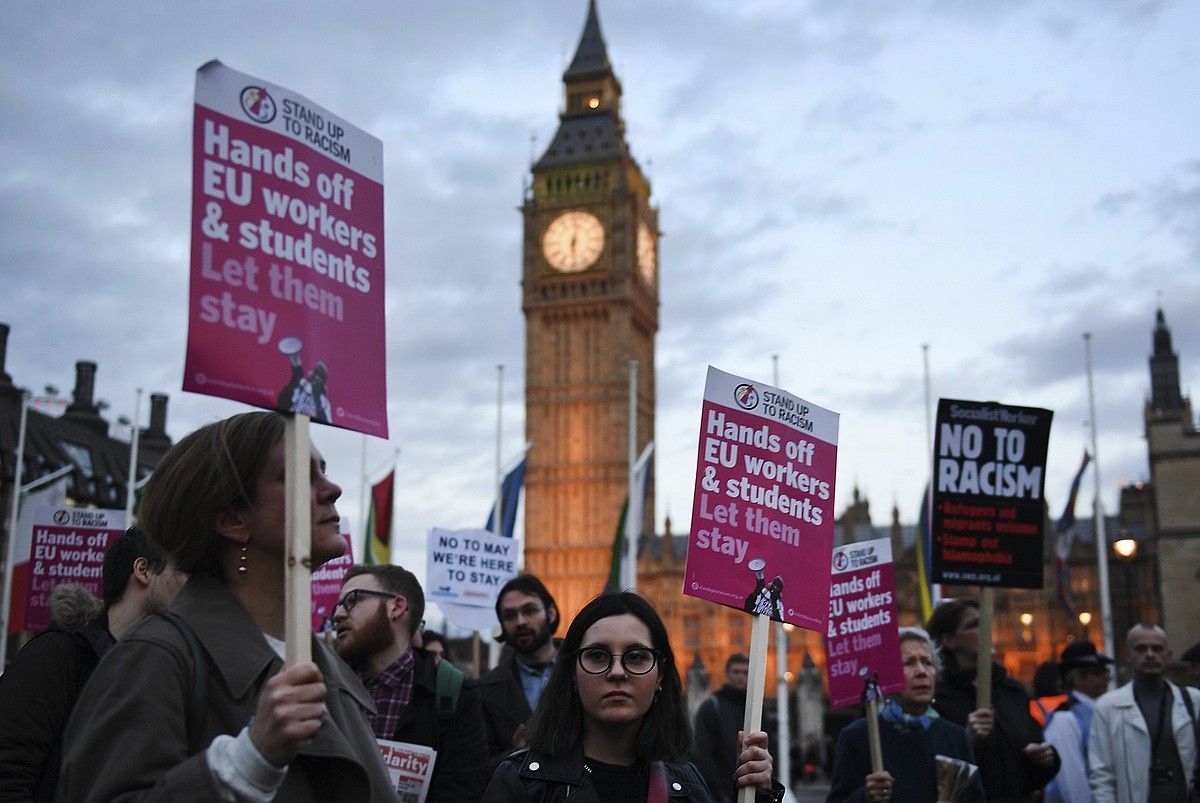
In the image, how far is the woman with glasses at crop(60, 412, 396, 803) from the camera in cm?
210

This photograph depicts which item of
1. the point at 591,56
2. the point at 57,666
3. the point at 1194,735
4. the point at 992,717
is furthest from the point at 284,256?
the point at 591,56

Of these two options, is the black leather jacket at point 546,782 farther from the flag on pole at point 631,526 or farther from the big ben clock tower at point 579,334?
the big ben clock tower at point 579,334

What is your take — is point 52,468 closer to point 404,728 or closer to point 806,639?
point 806,639

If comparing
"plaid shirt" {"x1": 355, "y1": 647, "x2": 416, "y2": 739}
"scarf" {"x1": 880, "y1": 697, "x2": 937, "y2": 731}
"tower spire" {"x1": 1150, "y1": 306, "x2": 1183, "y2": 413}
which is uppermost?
"tower spire" {"x1": 1150, "y1": 306, "x2": 1183, "y2": 413}

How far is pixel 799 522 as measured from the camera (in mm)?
4512

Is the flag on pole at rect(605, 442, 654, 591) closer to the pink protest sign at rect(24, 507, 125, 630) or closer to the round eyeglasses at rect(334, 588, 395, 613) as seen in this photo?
the pink protest sign at rect(24, 507, 125, 630)

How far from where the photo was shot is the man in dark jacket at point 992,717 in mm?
6020

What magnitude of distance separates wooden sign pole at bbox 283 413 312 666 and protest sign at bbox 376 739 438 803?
2013mm

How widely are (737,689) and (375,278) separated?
5.99 metres

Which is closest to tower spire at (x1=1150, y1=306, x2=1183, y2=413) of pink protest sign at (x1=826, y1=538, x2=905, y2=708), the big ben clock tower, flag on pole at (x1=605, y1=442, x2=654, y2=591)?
the big ben clock tower

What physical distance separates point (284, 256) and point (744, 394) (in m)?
2.20

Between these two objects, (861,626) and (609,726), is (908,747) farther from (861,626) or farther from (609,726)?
(609,726)

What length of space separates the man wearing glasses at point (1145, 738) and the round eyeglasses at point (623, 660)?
4.24m

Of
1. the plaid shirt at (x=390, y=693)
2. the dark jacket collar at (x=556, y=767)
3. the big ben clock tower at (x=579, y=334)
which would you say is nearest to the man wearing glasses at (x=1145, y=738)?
the plaid shirt at (x=390, y=693)
